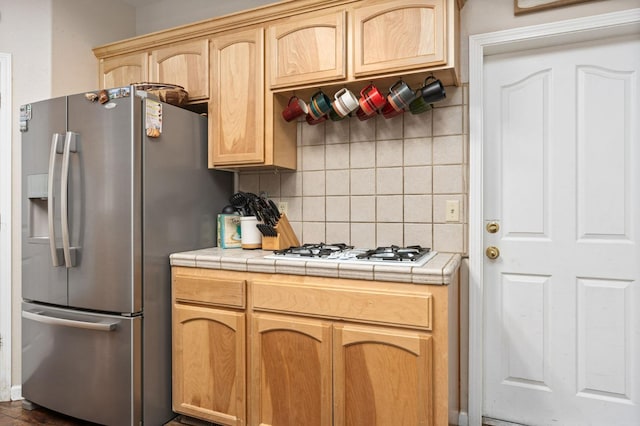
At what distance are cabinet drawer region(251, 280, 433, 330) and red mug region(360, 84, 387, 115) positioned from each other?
93 cm

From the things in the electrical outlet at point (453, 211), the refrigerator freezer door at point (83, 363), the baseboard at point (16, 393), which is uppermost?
the electrical outlet at point (453, 211)

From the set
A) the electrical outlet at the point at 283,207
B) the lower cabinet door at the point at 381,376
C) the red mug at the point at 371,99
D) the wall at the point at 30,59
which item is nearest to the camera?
the lower cabinet door at the point at 381,376

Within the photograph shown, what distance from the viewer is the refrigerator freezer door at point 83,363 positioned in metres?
1.81

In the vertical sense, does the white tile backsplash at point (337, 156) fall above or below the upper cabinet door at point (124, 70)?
below

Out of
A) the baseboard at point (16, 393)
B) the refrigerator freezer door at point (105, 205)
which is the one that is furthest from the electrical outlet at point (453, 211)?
the baseboard at point (16, 393)

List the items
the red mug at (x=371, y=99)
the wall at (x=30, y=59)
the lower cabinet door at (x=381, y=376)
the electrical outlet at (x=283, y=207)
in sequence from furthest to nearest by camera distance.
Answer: the electrical outlet at (x=283, y=207) → the wall at (x=30, y=59) → the red mug at (x=371, y=99) → the lower cabinet door at (x=381, y=376)

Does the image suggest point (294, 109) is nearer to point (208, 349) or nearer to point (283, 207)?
point (283, 207)

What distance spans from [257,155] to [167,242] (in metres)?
0.66

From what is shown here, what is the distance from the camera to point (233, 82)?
212cm

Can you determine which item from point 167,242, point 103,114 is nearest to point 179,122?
point 103,114

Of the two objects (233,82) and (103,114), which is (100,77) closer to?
(103,114)

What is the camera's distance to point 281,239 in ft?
6.82

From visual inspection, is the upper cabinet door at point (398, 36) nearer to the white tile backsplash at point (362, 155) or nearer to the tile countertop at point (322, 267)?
the white tile backsplash at point (362, 155)

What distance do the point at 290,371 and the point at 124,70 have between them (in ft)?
6.95
